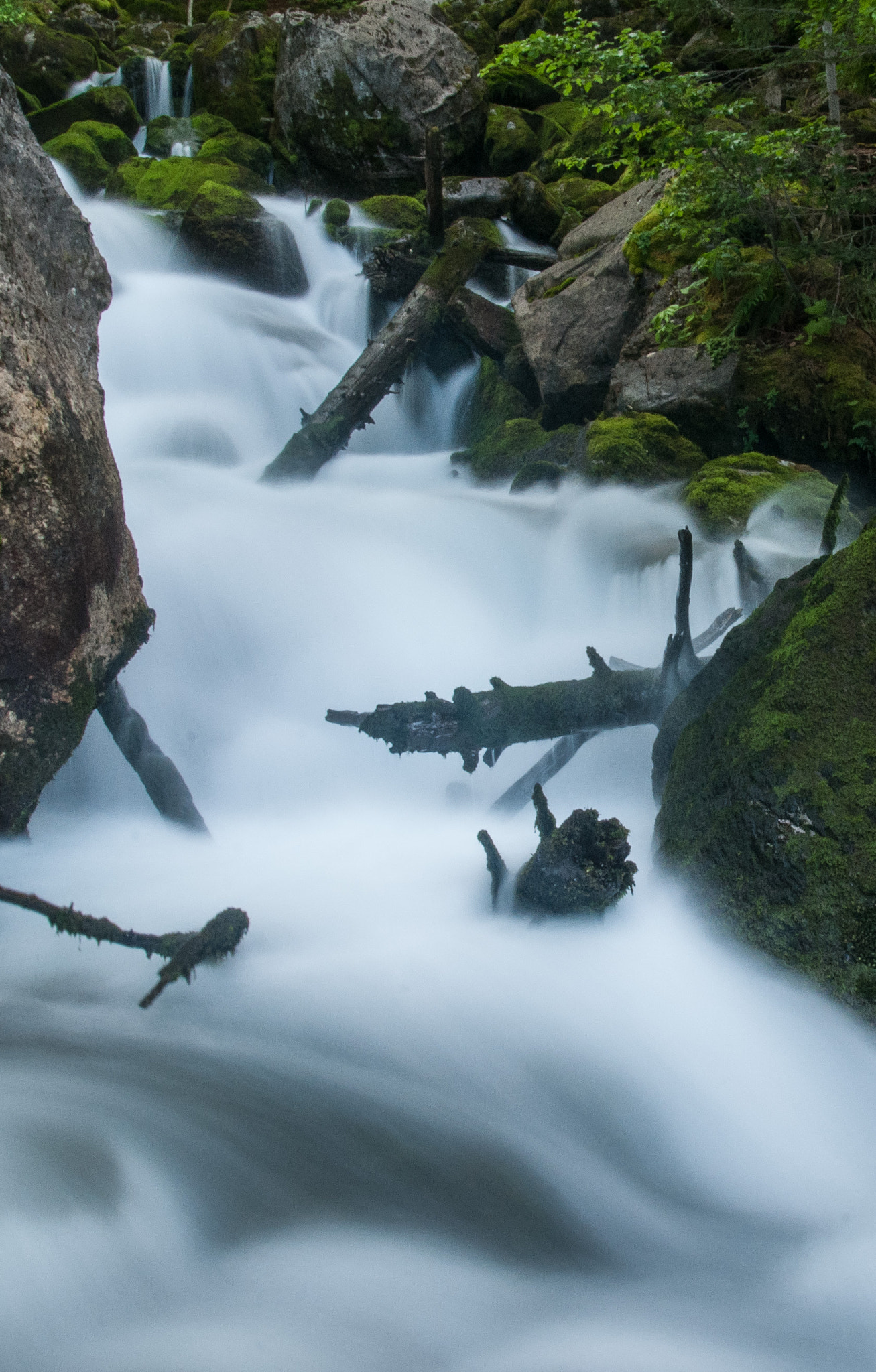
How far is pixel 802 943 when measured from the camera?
2760 millimetres

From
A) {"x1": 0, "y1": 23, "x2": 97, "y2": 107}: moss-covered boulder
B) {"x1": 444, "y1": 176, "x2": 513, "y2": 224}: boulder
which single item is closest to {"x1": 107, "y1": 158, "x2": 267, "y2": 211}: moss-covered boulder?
{"x1": 444, "y1": 176, "x2": 513, "y2": 224}: boulder

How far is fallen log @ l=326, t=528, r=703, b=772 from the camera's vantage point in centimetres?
365

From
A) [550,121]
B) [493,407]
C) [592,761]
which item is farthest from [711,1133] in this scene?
[550,121]

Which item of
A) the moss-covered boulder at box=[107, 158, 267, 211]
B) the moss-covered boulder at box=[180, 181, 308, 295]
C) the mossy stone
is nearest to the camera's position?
the moss-covered boulder at box=[180, 181, 308, 295]

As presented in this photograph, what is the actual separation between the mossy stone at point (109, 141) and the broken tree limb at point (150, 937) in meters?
15.4

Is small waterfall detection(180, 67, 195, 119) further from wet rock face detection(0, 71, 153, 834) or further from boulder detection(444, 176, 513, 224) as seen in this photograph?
wet rock face detection(0, 71, 153, 834)

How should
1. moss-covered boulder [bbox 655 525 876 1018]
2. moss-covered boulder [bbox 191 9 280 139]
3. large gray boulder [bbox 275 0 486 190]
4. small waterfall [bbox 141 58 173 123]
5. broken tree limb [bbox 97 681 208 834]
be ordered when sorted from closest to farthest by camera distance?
moss-covered boulder [bbox 655 525 876 1018], broken tree limb [bbox 97 681 208 834], large gray boulder [bbox 275 0 486 190], moss-covered boulder [bbox 191 9 280 139], small waterfall [bbox 141 58 173 123]

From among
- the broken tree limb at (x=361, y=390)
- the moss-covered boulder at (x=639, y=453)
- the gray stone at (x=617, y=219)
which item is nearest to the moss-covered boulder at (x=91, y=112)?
the gray stone at (x=617, y=219)

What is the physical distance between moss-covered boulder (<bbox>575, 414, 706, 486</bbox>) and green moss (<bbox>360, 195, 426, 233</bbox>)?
764 centimetres

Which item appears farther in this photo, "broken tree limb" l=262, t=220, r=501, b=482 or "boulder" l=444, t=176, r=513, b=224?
"boulder" l=444, t=176, r=513, b=224

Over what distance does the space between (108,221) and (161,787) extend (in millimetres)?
10763

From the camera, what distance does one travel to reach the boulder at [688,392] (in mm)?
7516

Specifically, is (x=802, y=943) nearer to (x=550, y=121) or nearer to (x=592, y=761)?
(x=592, y=761)

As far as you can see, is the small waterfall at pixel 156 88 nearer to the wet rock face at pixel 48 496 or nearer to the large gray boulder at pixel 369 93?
the large gray boulder at pixel 369 93
